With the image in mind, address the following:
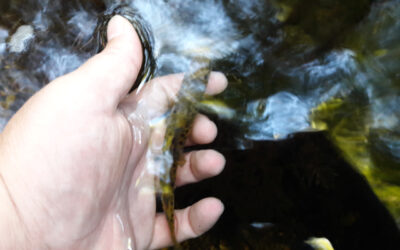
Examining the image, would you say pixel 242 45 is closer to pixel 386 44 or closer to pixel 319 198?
pixel 386 44

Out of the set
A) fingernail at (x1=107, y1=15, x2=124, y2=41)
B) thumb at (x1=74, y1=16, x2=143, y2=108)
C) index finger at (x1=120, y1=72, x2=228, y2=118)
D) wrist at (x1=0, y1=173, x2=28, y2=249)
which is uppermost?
fingernail at (x1=107, y1=15, x2=124, y2=41)

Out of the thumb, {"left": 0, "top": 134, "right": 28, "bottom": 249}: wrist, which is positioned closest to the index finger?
the thumb

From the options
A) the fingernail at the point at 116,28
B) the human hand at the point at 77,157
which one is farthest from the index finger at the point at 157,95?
the fingernail at the point at 116,28

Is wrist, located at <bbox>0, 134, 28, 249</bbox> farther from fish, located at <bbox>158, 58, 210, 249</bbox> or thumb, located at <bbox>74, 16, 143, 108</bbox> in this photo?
fish, located at <bbox>158, 58, 210, 249</bbox>

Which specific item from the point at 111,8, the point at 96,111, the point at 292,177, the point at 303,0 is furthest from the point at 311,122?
the point at 111,8

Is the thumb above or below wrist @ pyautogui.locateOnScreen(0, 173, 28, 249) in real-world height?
above
